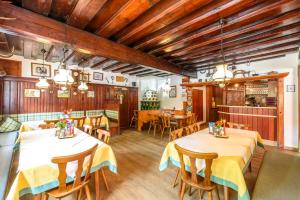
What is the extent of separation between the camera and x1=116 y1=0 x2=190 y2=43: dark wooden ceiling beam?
1803 millimetres

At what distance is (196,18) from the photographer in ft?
6.74

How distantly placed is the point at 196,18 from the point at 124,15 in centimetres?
105

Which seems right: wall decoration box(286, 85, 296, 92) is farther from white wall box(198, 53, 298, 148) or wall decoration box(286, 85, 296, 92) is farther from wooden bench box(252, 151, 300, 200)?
wooden bench box(252, 151, 300, 200)

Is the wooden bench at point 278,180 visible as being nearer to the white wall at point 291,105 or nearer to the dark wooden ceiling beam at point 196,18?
the white wall at point 291,105

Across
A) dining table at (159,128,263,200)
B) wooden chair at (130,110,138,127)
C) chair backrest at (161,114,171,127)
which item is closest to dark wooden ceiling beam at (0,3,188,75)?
dining table at (159,128,263,200)

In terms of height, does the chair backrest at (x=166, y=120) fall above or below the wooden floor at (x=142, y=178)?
above

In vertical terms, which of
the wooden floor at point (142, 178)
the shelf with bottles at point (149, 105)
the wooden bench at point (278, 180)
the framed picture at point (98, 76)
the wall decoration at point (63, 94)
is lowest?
the wooden floor at point (142, 178)

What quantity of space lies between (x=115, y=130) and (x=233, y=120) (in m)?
4.40

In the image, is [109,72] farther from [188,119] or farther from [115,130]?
[188,119]

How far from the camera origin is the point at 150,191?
2.08 meters

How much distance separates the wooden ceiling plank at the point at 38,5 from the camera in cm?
177
